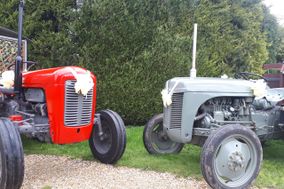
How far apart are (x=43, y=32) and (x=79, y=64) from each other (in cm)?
107

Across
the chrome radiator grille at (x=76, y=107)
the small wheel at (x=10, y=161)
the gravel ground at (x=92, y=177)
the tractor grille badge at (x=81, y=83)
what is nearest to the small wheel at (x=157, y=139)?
the gravel ground at (x=92, y=177)

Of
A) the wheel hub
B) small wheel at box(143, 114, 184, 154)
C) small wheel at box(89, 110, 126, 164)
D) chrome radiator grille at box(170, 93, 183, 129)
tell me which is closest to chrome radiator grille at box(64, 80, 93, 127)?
small wheel at box(89, 110, 126, 164)

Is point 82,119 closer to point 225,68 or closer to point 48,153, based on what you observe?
point 48,153

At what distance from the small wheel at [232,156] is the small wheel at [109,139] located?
4.63ft

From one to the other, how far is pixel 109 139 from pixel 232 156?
1.78m

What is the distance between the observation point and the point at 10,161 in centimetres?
427

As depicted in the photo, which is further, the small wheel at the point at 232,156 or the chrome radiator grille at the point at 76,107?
the chrome radiator grille at the point at 76,107

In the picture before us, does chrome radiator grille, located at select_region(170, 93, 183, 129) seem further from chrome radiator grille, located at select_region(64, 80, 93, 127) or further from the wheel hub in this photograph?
chrome radiator grille, located at select_region(64, 80, 93, 127)

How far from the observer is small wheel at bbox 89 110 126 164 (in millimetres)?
5836

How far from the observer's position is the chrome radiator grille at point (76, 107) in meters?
5.08

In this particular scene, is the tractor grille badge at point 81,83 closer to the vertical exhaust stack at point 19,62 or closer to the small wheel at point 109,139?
the vertical exhaust stack at point 19,62

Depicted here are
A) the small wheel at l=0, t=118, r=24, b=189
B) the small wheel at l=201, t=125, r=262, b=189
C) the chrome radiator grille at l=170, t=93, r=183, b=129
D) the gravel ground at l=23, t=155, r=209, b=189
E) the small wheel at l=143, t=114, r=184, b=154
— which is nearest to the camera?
the small wheel at l=0, t=118, r=24, b=189

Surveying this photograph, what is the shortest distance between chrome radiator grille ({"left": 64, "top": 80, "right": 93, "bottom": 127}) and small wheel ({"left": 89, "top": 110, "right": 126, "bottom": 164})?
582 mm

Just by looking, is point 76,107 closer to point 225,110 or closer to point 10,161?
point 10,161
